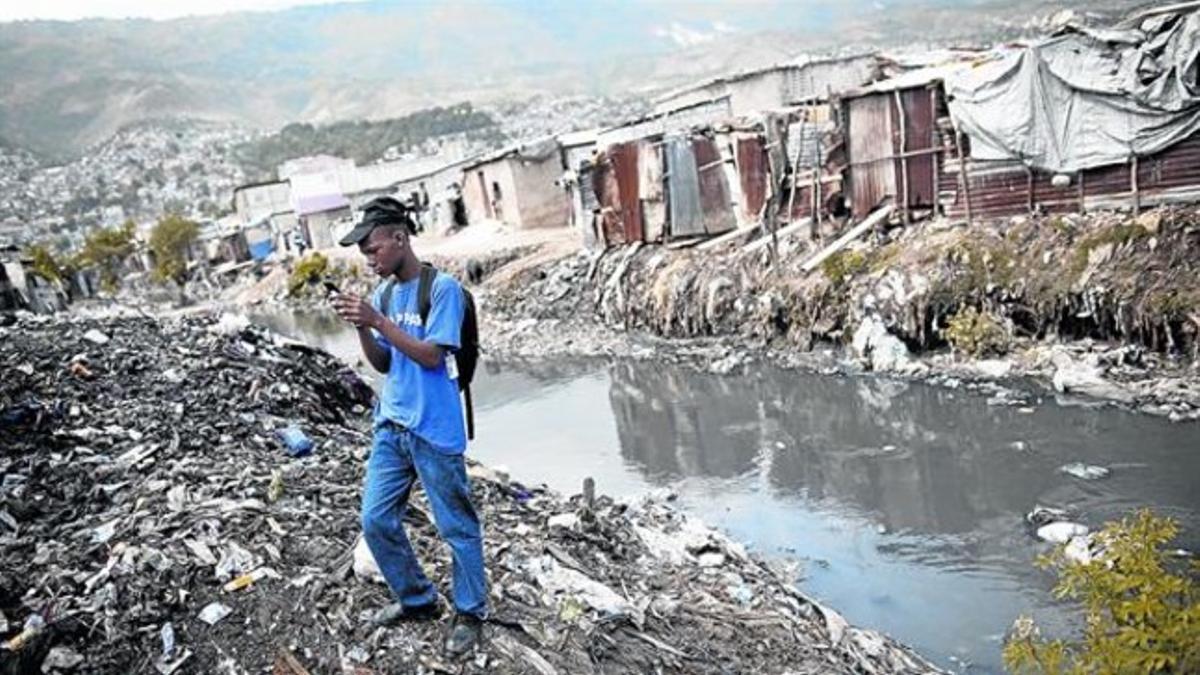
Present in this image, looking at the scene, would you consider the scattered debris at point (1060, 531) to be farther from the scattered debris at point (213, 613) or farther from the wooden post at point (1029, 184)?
the wooden post at point (1029, 184)

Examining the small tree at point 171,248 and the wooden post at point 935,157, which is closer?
the wooden post at point 935,157

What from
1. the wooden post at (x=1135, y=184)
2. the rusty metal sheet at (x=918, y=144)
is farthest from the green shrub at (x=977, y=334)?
the rusty metal sheet at (x=918, y=144)

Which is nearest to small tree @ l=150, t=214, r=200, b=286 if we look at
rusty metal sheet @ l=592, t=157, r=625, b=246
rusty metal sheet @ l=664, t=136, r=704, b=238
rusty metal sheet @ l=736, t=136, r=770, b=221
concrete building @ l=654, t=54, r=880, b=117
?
→ concrete building @ l=654, t=54, r=880, b=117

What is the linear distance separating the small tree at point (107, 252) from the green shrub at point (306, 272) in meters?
14.2

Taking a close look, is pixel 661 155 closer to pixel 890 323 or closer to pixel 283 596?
pixel 890 323

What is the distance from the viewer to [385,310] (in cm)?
339

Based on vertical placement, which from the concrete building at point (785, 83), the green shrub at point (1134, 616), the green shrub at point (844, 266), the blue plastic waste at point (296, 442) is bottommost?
the green shrub at point (844, 266)

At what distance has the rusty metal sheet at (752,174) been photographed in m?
14.3

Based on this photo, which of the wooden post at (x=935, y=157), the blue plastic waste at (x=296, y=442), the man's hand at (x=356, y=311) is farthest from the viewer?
the wooden post at (x=935, y=157)

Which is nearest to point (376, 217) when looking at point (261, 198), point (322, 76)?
point (261, 198)

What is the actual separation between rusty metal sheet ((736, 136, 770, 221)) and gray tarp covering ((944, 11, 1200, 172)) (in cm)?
346

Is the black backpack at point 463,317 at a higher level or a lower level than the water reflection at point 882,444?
higher

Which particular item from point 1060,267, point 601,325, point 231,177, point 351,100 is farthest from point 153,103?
point 1060,267

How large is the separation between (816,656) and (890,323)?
7530 millimetres
